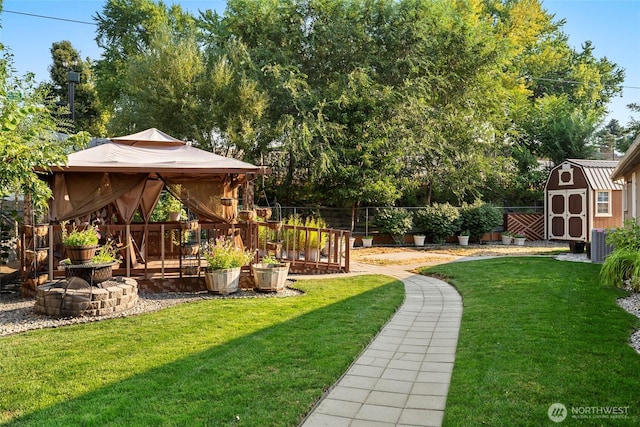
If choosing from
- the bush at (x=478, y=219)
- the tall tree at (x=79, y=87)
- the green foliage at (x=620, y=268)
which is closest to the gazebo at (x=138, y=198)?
the green foliage at (x=620, y=268)

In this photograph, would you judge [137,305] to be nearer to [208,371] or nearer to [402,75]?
[208,371]

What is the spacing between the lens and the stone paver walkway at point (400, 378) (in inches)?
121

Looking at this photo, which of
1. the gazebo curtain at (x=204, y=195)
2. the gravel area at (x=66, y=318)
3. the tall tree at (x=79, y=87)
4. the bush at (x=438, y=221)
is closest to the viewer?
the gravel area at (x=66, y=318)

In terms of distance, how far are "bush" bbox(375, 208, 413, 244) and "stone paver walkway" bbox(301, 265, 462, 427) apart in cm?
970

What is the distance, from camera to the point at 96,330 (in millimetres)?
5191

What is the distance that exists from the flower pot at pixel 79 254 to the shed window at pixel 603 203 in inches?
652

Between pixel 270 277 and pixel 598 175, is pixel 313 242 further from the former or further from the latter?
pixel 598 175

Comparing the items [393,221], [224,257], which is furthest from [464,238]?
[224,257]

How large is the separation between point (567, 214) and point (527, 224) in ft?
5.75

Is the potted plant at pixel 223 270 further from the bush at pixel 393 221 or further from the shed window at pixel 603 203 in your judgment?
the shed window at pixel 603 203

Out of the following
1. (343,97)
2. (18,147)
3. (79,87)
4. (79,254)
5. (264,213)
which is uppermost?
(79,87)

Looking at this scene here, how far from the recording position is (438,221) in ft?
54.7

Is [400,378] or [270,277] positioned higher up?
[270,277]

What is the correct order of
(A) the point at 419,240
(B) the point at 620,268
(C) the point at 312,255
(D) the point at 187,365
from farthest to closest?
(A) the point at 419,240
(C) the point at 312,255
(B) the point at 620,268
(D) the point at 187,365
